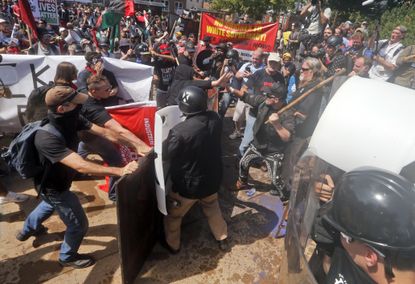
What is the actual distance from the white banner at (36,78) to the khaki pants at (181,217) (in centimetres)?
241

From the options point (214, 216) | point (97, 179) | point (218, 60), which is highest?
point (218, 60)

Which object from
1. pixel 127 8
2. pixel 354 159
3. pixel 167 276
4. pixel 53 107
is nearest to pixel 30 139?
pixel 53 107

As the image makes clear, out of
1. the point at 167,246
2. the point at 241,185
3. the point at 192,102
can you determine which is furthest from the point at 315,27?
the point at 167,246

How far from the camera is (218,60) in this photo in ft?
22.7

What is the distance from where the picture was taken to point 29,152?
8.85ft

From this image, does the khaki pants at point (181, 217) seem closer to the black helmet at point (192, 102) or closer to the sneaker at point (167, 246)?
the sneaker at point (167, 246)

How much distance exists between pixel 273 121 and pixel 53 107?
256 centimetres

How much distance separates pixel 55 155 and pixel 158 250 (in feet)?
5.48

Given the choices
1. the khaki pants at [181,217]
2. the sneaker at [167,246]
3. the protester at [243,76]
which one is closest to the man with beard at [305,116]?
the khaki pants at [181,217]

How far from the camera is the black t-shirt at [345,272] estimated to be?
130 centimetres

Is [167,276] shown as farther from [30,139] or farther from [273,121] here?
[273,121]

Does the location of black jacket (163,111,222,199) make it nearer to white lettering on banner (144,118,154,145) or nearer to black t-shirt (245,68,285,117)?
white lettering on banner (144,118,154,145)

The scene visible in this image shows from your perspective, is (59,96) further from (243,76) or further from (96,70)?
(243,76)

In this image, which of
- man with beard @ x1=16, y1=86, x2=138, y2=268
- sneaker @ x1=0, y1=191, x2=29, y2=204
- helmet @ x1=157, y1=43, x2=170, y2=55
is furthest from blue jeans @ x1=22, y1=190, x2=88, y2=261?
helmet @ x1=157, y1=43, x2=170, y2=55
